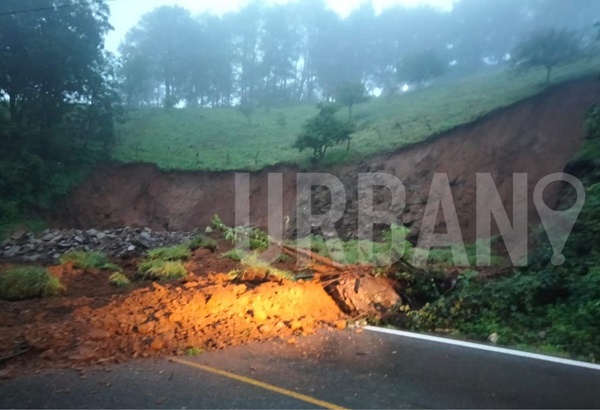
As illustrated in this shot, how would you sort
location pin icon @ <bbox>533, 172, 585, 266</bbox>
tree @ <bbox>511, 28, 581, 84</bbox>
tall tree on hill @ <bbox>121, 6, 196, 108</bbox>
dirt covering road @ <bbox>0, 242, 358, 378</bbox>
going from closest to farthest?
dirt covering road @ <bbox>0, 242, 358, 378</bbox>, location pin icon @ <bbox>533, 172, 585, 266</bbox>, tree @ <bbox>511, 28, 581, 84</bbox>, tall tree on hill @ <bbox>121, 6, 196, 108</bbox>

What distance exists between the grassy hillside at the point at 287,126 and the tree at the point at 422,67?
3.92 ft

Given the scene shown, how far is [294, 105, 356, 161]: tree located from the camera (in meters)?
22.5

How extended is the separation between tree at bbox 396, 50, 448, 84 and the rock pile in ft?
82.1

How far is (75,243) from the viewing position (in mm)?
16234

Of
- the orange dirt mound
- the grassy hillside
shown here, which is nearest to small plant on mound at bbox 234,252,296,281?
the orange dirt mound

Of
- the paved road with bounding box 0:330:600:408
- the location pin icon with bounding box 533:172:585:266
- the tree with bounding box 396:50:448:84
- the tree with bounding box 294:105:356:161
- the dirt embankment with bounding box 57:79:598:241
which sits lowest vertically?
the paved road with bounding box 0:330:600:408

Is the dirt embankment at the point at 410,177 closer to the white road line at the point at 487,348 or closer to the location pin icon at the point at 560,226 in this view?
the location pin icon at the point at 560,226

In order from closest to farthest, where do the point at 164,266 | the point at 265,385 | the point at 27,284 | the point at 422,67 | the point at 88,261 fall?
the point at 265,385 → the point at 27,284 → the point at 164,266 → the point at 88,261 → the point at 422,67

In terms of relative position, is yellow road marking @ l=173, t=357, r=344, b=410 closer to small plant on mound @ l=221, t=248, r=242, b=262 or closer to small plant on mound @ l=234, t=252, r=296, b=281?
small plant on mound @ l=234, t=252, r=296, b=281

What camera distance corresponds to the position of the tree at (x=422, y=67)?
115ft

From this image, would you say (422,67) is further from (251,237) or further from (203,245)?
(203,245)

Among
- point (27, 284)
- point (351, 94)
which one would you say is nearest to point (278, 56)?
point (351, 94)

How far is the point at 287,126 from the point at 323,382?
29628mm

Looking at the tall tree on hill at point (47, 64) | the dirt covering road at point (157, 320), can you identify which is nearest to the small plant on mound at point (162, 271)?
the dirt covering road at point (157, 320)
